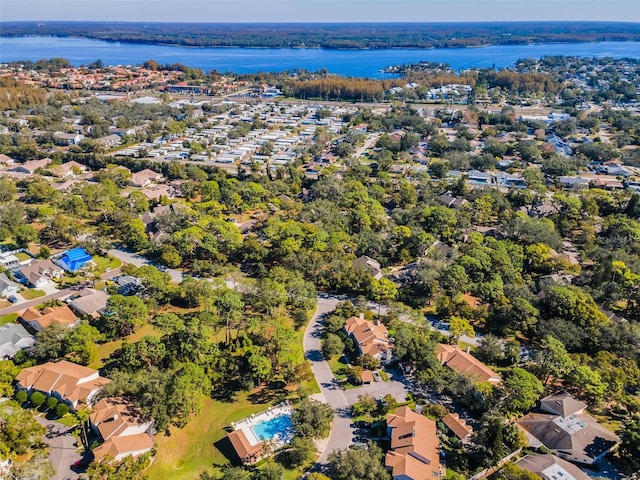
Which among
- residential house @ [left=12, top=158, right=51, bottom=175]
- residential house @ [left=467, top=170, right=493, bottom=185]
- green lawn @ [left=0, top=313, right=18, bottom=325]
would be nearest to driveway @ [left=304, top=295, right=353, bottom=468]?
green lawn @ [left=0, top=313, right=18, bottom=325]

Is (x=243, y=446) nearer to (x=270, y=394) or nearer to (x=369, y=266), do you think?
(x=270, y=394)

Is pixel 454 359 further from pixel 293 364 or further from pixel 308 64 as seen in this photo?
pixel 308 64

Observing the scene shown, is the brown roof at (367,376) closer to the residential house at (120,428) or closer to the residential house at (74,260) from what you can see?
the residential house at (120,428)

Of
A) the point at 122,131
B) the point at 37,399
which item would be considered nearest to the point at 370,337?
the point at 37,399

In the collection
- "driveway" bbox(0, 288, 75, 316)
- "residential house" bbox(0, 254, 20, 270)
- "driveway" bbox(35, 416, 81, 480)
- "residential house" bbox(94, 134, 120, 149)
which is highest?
"residential house" bbox(94, 134, 120, 149)

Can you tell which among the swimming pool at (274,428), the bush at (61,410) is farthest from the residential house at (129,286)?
the swimming pool at (274,428)

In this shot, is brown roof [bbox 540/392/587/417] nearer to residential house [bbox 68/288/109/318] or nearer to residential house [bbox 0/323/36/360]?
residential house [bbox 68/288/109/318]
